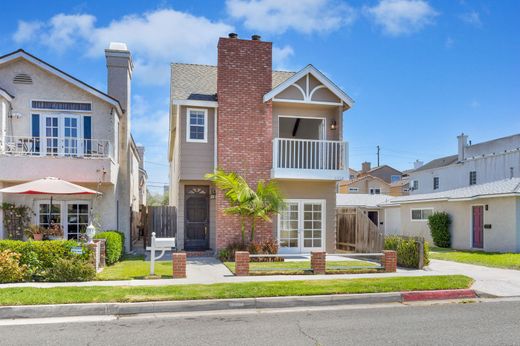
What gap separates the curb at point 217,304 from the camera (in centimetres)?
753

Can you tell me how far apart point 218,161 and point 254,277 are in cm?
568

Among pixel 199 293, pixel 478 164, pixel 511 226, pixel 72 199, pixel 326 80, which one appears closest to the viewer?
pixel 199 293

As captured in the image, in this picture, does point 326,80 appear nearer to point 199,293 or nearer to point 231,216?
point 231,216

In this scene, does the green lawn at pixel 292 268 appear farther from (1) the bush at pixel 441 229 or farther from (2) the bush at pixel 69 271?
(1) the bush at pixel 441 229

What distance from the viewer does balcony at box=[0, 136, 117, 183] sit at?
13688mm

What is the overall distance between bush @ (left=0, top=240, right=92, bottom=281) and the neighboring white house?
3054 centimetres

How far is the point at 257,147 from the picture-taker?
51.8 feet

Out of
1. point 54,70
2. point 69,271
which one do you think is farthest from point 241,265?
point 54,70

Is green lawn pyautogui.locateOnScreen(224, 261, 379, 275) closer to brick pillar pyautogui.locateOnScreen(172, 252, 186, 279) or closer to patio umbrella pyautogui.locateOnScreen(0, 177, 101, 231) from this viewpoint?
brick pillar pyautogui.locateOnScreen(172, 252, 186, 279)

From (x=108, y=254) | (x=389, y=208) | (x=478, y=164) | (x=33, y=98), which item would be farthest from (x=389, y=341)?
(x=478, y=164)

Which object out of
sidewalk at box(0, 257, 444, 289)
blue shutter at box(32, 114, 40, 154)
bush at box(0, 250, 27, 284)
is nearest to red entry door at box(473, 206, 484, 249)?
sidewalk at box(0, 257, 444, 289)

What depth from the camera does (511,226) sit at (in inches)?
733

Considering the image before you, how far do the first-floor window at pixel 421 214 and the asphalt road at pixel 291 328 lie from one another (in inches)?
684

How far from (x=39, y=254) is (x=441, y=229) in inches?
791
